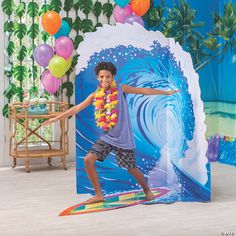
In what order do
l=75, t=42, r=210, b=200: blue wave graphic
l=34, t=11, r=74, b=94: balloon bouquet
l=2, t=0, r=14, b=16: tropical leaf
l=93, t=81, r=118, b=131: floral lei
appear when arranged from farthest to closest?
l=2, t=0, r=14, b=16: tropical leaf → l=34, t=11, r=74, b=94: balloon bouquet → l=75, t=42, r=210, b=200: blue wave graphic → l=93, t=81, r=118, b=131: floral lei

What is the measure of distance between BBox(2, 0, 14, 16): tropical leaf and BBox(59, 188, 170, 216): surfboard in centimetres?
295

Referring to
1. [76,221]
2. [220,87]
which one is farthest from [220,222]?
[220,87]

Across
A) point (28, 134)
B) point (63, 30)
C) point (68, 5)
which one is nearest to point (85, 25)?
point (68, 5)

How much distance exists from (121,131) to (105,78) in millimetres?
490

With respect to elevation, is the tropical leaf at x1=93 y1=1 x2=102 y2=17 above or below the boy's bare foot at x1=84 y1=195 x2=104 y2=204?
above

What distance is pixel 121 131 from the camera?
4996 millimetres

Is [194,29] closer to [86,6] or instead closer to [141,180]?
[86,6]

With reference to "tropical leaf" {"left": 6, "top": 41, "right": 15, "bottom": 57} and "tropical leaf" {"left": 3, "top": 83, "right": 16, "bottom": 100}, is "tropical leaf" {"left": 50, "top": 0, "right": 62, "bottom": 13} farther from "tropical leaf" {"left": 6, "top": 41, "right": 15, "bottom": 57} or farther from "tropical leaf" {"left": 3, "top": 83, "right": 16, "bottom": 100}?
"tropical leaf" {"left": 3, "top": 83, "right": 16, "bottom": 100}

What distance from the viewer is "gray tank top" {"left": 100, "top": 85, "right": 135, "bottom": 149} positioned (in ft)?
16.4

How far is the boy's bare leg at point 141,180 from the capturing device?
201 inches

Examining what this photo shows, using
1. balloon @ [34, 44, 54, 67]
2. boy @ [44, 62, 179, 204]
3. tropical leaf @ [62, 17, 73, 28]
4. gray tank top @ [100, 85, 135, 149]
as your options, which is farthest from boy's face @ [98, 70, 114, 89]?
tropical leaf @ [62, 17, 73, 28]

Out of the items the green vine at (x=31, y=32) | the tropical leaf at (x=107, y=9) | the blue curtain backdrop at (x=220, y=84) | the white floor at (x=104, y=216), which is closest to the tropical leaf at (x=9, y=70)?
the green vine at (x=31, y=32)

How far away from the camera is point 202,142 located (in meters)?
5.03

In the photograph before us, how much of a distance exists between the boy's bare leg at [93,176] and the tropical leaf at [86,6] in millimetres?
2838
